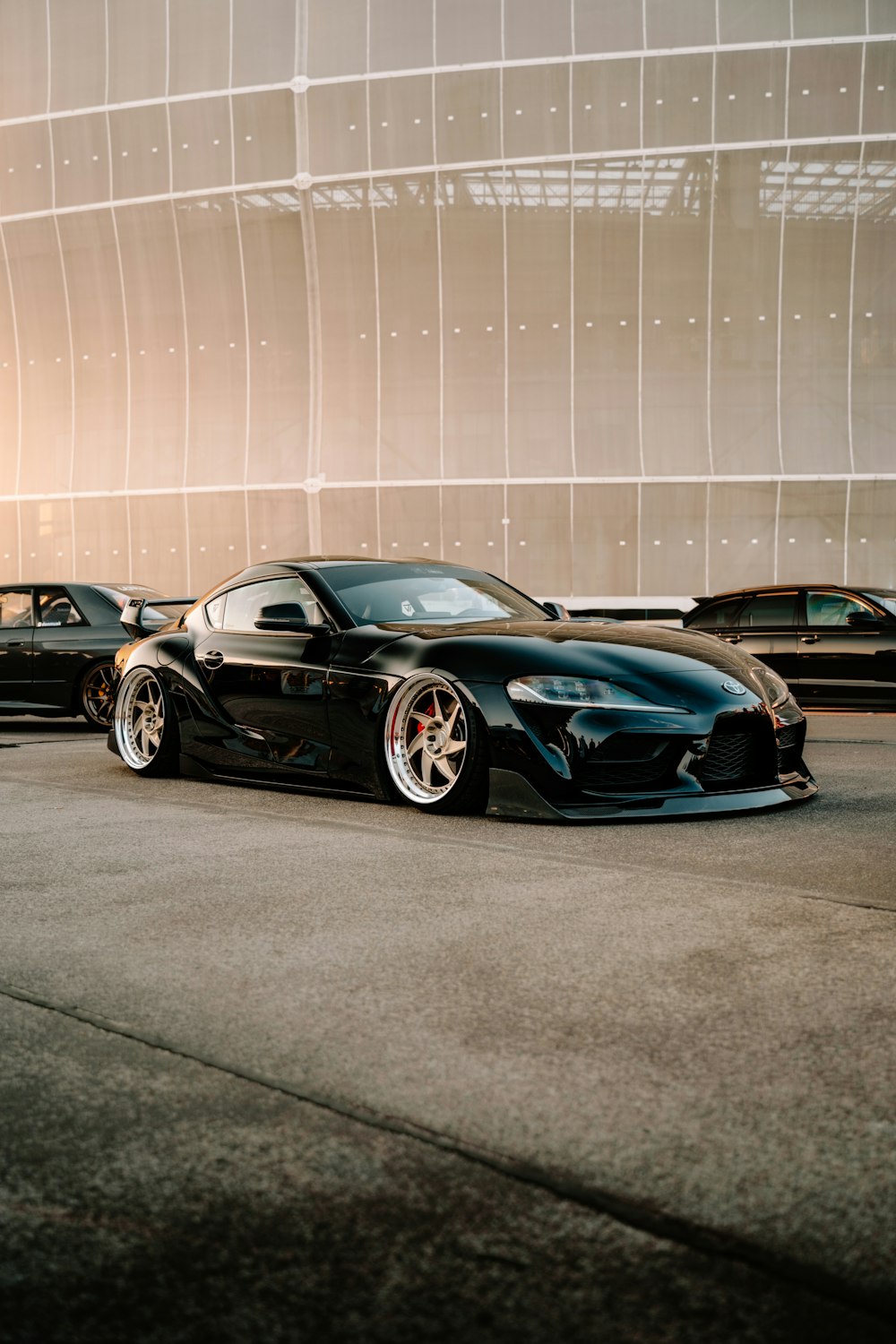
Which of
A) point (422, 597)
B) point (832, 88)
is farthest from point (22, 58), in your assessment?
point (422, 597)

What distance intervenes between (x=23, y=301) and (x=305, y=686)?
18493mm

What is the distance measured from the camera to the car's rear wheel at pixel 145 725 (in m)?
8.48

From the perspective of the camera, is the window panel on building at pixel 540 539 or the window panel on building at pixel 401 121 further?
the window panel on building at pixel 540 539

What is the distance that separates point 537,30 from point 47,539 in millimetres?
11272

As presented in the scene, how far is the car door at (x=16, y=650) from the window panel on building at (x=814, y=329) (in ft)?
38.3

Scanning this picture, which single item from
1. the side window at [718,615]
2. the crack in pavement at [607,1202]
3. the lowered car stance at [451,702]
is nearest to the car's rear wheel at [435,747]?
the lowered car stance at [451,702]

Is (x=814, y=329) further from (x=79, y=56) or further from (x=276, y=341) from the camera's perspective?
(x=79, y=56)

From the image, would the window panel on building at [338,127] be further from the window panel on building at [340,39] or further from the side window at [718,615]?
the side window at [718,615]

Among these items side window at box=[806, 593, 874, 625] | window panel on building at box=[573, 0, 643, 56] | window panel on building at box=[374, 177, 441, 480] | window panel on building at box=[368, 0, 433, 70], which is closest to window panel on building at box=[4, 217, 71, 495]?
window panel on building at box=[374, 177, 441, 480]

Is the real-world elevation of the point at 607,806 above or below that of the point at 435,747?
below

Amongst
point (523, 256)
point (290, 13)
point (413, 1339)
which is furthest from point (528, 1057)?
point (290, 13)

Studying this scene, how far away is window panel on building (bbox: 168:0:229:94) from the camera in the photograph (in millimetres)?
21672

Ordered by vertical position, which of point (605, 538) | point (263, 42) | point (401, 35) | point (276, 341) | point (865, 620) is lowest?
point (865, 620)

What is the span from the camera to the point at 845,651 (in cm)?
1377
